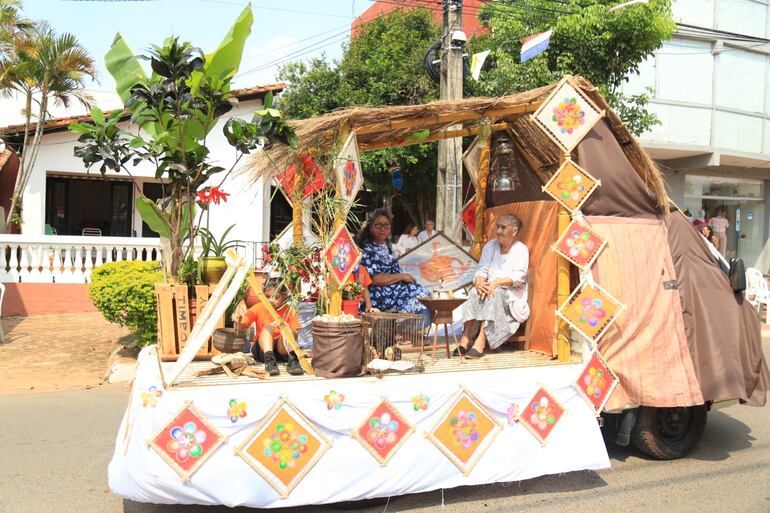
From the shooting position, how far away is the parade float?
3846 mm

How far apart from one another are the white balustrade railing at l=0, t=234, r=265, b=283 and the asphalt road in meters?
6.28

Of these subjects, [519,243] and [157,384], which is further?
[519,243]

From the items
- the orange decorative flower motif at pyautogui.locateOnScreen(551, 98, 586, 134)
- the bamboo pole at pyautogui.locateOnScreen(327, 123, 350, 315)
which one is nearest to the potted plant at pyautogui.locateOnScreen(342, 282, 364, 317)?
the bamboo pole at pyautogui.locateOnScreen(327, 123, 350, 315)

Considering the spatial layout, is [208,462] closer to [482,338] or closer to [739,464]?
[482,338]

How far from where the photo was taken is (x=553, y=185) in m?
4.94

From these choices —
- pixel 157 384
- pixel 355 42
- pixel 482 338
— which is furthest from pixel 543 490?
pixel 355 42

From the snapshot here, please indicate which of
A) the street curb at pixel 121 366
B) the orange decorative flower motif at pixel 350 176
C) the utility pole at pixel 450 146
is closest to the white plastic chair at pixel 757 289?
the utility pole at pixel 450 146

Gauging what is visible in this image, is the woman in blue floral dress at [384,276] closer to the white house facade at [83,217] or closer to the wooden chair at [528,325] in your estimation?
the wooden chair at [528,325]

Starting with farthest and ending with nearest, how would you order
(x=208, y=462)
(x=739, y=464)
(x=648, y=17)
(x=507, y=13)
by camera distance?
(x=507, y=13), (x=648, y=17), (x=739, y=464), (x=208, y=462)

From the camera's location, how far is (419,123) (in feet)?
17.3

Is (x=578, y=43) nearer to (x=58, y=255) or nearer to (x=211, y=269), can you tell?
(x=211, y=269)

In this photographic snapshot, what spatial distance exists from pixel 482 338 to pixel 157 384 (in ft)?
9.19

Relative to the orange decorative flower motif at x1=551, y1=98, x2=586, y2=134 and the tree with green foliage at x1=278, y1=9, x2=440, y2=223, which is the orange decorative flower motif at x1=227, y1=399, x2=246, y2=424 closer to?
the orange decorative flower motif at x1=551, y1=98, x2=586, y2=134

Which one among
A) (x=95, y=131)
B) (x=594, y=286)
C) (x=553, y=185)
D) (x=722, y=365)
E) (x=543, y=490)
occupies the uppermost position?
(x=95, y=131)
